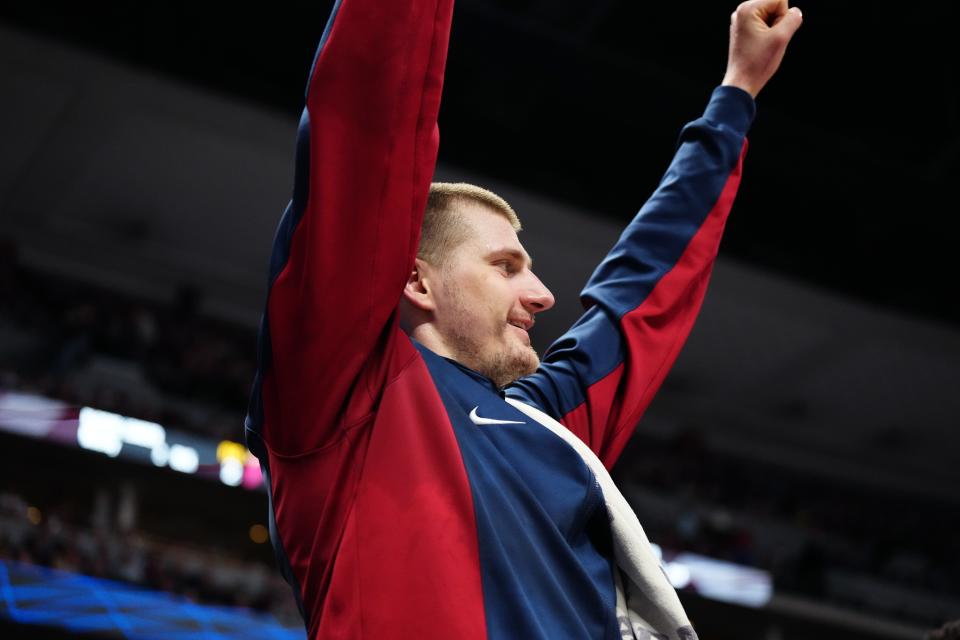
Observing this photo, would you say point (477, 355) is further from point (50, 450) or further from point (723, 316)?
point (723, 316)

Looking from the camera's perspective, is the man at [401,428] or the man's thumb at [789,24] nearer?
the man at [401,428]

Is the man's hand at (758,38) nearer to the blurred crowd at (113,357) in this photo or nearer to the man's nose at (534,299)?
the man's nose at (534,299)

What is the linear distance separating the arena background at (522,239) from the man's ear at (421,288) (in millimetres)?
3895

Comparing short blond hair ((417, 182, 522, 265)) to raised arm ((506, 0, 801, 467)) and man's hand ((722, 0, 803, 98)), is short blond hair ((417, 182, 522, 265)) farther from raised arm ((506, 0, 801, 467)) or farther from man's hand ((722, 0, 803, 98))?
man's hand ((722, 0, 803, 98))

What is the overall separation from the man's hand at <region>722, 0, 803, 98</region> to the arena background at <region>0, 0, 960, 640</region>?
395 centimetres

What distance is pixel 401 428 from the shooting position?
0.98 m

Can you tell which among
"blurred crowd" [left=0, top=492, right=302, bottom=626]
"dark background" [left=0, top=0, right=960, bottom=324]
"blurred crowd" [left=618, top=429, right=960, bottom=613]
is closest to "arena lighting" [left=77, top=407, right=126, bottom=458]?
"blurred crowd" [left=0, top=492, right=302, bottom=626]

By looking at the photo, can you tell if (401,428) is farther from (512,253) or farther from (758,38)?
(758,38)

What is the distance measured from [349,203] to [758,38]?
0.75 meters

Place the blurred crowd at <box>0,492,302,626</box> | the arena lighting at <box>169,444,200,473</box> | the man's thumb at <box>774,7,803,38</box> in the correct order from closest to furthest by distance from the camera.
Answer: the man's thumb at <box>774,7,803,38</box> → the blurred crowd at <box>0,492,302,626</box> → the arena lighting at <box>169,444,200,473</box>

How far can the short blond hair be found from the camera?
1182 mm

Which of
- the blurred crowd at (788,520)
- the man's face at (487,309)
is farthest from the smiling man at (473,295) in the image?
the blurred crowd at (788,520)

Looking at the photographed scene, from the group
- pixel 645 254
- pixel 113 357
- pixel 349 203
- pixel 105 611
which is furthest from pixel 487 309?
pixel 113 357

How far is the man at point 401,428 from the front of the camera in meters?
0.92
